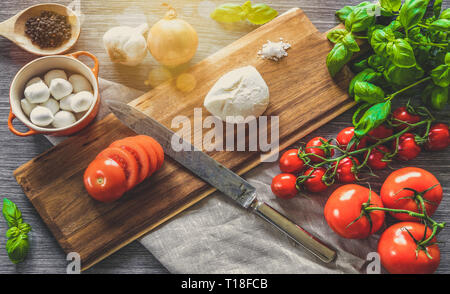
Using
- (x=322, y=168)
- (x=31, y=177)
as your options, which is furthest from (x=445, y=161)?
(x=31, y=177)

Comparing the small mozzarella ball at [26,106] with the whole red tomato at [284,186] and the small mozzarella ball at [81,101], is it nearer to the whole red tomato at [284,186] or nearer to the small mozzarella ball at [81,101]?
the small mozzarella ball at [81,101]

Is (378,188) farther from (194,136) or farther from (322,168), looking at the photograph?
(194,136)

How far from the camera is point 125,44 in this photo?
1.37 meters

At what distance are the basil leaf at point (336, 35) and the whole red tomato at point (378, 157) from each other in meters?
0.47

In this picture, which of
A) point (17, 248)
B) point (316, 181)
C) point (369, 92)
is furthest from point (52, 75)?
point (369, 92)

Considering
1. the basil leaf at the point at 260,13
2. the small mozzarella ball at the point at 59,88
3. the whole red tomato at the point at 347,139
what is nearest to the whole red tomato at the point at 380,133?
the whole red tomato at the point at 347,139

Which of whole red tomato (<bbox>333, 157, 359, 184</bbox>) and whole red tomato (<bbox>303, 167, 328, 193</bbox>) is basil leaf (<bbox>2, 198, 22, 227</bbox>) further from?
whole red tomato (<bbox>333, 157, 359, 184</bbox>)

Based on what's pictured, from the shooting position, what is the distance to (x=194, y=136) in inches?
54.7

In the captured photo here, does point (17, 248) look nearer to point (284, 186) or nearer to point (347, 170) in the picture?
point (284, 186)

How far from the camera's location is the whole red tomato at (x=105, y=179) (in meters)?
1.19

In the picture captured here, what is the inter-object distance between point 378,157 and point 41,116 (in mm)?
1272

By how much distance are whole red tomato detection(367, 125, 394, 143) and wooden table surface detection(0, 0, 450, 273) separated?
5.5 inches

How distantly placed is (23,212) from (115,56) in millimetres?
741

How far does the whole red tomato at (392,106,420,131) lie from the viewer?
4.28ft
